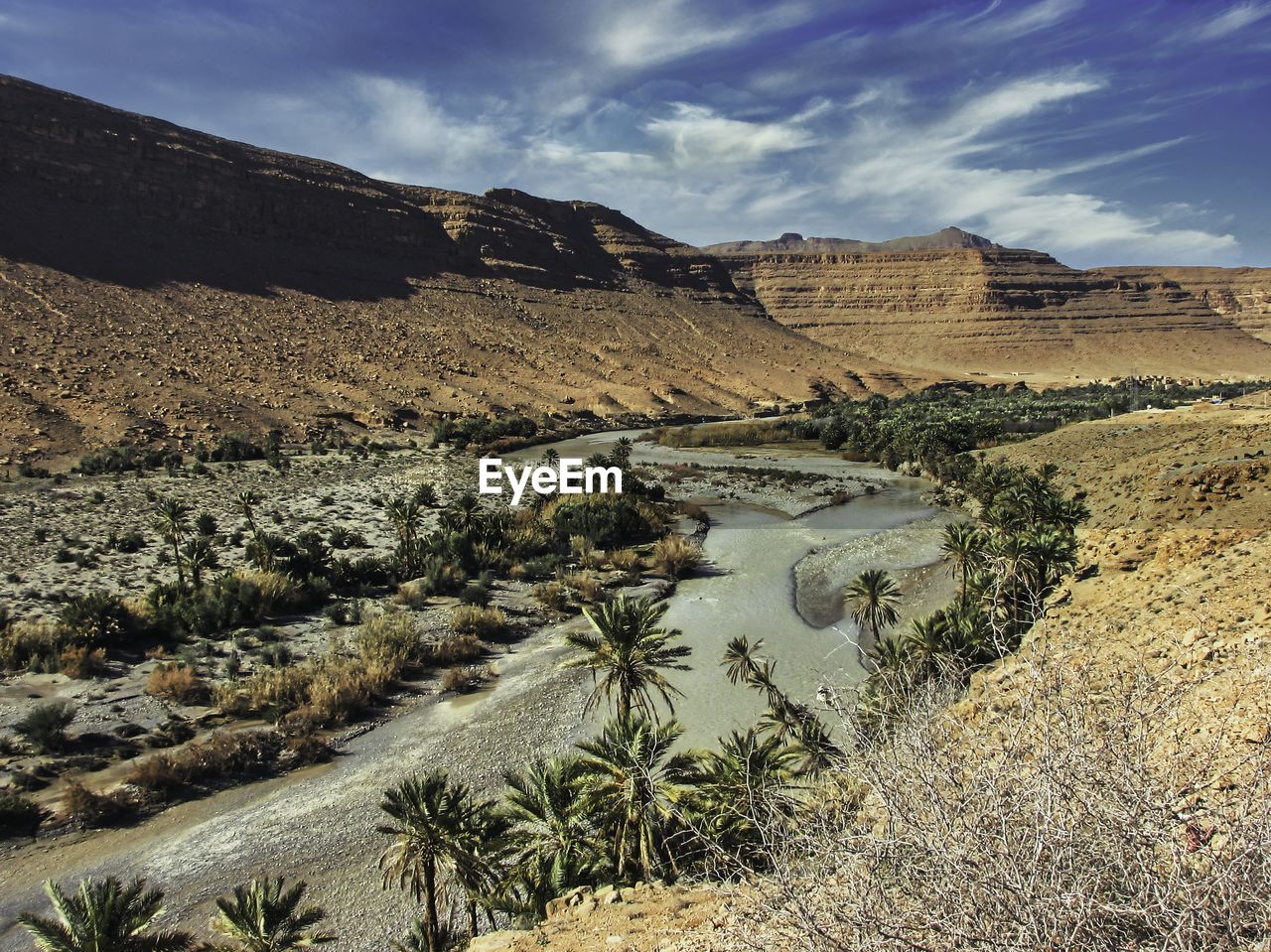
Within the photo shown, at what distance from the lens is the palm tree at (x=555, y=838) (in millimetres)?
10633

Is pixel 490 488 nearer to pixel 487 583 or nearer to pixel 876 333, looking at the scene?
pixel 487 583

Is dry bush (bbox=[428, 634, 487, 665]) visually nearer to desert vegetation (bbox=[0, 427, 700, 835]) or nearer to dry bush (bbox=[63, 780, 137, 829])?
desert vegetation (bbox=[0, 427, 700, 835])

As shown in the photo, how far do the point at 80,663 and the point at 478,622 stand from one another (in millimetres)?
10630

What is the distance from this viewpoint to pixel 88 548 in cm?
2848

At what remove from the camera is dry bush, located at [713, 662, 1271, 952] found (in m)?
3.55

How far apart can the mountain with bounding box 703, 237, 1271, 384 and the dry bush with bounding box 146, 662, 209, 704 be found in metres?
116

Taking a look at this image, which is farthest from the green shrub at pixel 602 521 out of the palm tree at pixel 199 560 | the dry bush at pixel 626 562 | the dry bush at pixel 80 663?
the dry bush at pixel 80 663

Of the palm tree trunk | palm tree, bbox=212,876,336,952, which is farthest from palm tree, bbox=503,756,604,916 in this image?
palm tree, bbox=212,876,336,952

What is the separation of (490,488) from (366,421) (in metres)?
22.1

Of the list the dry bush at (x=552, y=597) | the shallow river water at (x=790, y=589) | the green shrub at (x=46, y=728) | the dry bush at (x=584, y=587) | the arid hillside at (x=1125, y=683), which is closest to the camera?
the arid hillside at (x=1125, y=683)

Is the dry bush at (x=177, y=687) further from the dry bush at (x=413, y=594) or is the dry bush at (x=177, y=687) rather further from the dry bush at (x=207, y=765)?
the dry bush at (x=413, y=594)

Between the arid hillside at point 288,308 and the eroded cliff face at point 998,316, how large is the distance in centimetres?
3408

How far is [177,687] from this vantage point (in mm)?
18547

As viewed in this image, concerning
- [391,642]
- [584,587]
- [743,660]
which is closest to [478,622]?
[391,642]
